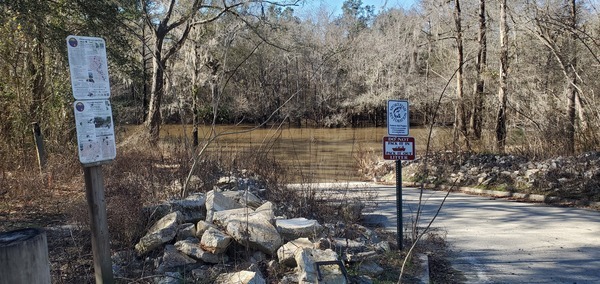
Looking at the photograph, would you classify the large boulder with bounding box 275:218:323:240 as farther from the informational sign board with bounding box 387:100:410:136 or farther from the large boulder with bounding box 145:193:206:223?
the informational sign board with bounding box 387:100:410:136

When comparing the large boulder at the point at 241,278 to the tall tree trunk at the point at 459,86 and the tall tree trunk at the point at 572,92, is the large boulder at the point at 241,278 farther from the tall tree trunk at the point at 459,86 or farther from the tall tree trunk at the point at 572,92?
the tall tree trunk at the point at 459,86

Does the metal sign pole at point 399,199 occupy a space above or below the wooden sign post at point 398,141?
below

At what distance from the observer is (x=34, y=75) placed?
1070cm

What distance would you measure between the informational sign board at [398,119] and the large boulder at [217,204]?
227 cm

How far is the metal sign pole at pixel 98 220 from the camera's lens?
332cm

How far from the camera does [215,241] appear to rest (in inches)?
183

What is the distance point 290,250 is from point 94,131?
2296 millimetres

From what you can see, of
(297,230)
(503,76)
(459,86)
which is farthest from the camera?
(459,86)

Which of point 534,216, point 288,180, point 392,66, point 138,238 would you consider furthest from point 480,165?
point 392,66

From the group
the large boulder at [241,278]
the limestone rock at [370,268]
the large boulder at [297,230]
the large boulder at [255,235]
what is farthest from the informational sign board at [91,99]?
the limestone rock at [370,268]

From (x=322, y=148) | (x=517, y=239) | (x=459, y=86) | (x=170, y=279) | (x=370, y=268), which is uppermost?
(x=459, y=86)

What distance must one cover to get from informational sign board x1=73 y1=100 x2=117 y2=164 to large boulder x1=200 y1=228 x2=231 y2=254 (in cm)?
162

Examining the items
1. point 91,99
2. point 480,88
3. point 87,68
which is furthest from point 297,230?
point 480,88

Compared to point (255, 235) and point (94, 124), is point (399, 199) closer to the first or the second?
point (255, 235)
